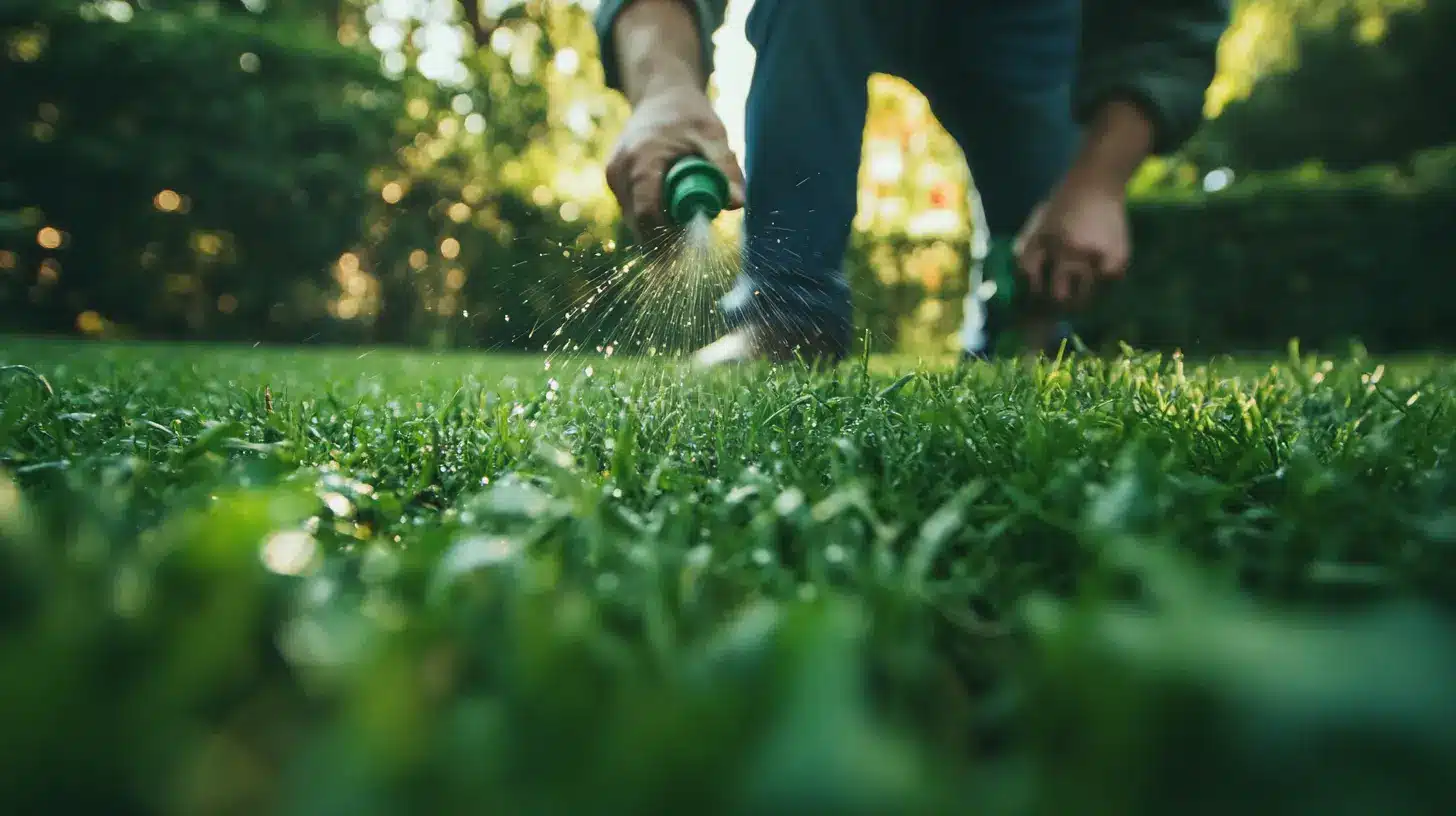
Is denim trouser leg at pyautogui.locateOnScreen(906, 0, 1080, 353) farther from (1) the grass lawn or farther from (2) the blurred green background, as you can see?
(2) the blurred green background

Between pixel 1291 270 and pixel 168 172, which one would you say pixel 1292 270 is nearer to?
pixel 1291 270

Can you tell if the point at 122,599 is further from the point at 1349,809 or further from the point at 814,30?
the point at 814,30

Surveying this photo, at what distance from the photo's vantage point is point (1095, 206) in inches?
118

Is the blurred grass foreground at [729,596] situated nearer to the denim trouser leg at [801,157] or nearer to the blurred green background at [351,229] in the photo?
the denim trouser leg at [801,157]

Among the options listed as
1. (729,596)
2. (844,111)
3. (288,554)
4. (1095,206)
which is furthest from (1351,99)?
(288,554)

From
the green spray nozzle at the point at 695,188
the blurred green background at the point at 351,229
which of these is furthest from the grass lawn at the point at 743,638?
the blurred green background at the point at 351,229

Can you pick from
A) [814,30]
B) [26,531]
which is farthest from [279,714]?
[814,30]

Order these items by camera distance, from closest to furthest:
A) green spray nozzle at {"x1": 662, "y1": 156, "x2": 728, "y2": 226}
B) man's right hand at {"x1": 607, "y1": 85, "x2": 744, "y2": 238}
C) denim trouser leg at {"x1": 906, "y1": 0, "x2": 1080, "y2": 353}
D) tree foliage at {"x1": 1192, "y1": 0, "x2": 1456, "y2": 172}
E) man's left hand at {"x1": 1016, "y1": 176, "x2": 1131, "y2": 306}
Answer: green spray nozzle at {"x1": 662, "y1": 156, "x2": 728, "y2": 226}, man's right hand at {"x1": 607, "y1": 85, "x2": 744, "y2": 238}, man's left hand at {"x1": 1016, "y1": 176, "x2": 1131, "y2": 306}, denim trouser leg at {"x1": 906, "y1": 0, "x2": 1080, "y2": 353}, tree foliage at {"x1": 1192, "y1": 0, "x2": 1456, "y2": 172}

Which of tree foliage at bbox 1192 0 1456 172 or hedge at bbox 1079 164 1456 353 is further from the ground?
tree foliage at bbox 1192 0 1456 172

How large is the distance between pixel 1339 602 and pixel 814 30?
2696 mm

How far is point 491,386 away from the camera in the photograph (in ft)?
8.78

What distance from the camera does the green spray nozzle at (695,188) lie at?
211 centimetres

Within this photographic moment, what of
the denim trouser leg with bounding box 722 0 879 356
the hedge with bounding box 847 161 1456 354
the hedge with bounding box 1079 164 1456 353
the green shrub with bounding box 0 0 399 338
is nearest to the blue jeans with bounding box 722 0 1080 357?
the denim trouser leg with bounding box 722 0 879 356

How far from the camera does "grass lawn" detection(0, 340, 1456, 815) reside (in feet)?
1.19
